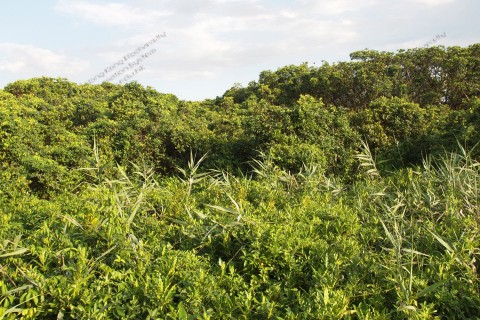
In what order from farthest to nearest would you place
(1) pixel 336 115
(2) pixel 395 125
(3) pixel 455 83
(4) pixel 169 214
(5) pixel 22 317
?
(3) pixel 455 83
(2) pixel 395 125
(1) pixel 336 115
(4) pixel 169 214
(5) pixel 22 317

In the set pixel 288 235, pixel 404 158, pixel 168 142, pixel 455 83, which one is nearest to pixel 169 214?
pixel 288 235

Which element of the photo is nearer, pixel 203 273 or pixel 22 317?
pixel 22 317

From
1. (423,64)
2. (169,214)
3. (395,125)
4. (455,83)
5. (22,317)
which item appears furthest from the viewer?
(423,64)

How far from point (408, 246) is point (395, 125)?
19.4 feet

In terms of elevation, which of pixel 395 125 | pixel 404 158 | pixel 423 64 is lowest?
pixel 404 158

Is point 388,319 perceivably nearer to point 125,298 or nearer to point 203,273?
point 203,273

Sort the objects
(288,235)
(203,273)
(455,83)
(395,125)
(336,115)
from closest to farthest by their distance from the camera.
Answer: (203,273)
(288,235)
(336,115)
(395,125)
(455,83)

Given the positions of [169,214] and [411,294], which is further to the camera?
[169,214]

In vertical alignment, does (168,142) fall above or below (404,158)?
above

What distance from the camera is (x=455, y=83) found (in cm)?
1230

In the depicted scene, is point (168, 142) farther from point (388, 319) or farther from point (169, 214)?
point (388, 319)

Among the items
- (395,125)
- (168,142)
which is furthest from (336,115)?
(168,142)

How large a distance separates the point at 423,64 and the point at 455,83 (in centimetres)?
131

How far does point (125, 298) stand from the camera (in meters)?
2.62
